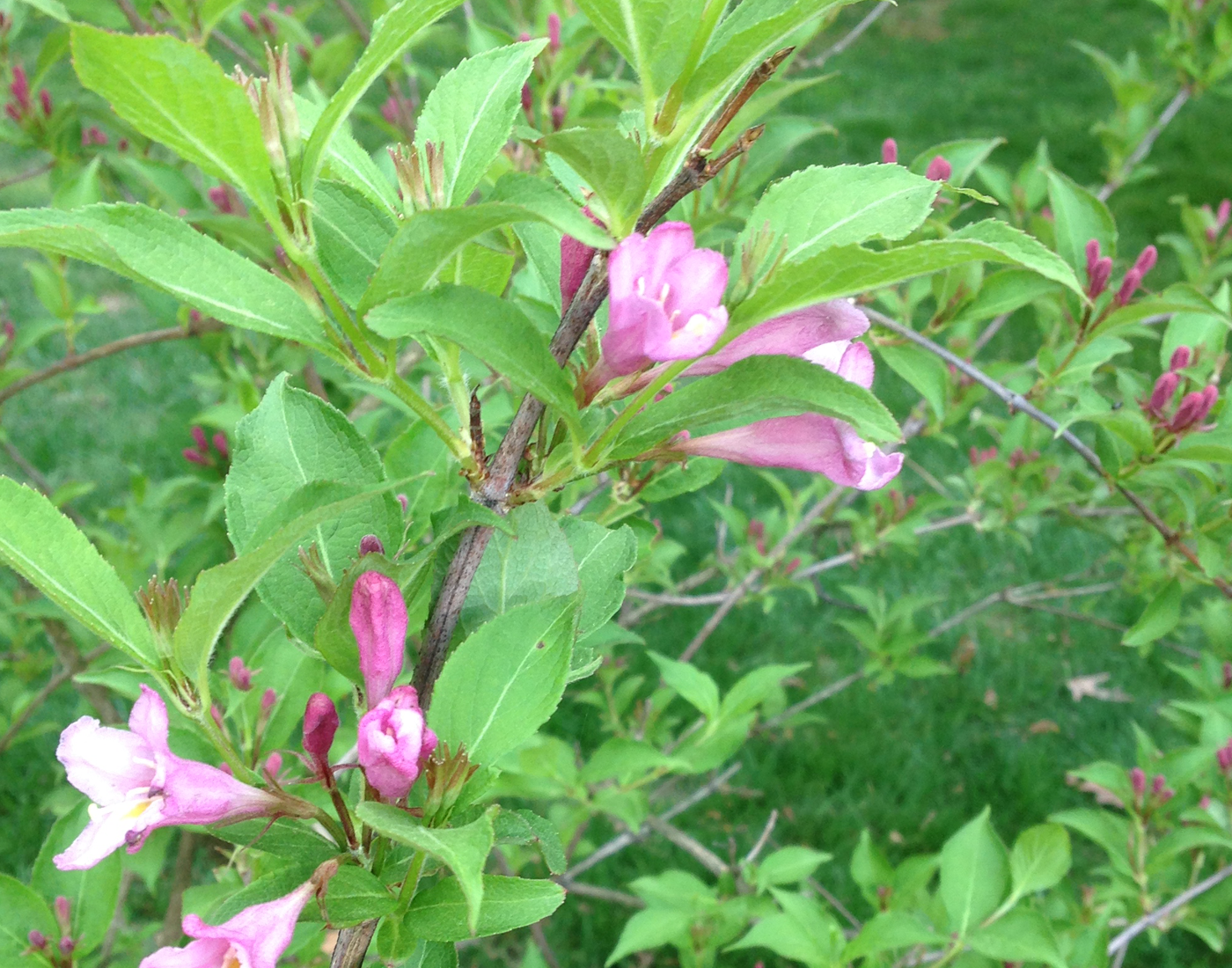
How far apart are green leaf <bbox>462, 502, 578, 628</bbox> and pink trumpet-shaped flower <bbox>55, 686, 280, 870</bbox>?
217 millimetres

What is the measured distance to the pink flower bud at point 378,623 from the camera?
0.75 meters

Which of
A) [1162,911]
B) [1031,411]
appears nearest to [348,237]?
[1031,411]

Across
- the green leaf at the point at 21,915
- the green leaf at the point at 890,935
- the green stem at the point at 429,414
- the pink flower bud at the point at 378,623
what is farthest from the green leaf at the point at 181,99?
the green leaf at the point at 890,935

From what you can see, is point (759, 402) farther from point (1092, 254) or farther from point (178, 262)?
point (1092, 254)

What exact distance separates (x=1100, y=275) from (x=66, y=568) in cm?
164

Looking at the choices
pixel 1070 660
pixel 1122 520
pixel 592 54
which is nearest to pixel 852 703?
pixel 1070 660

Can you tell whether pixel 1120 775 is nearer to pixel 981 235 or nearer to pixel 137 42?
pixel 981 235

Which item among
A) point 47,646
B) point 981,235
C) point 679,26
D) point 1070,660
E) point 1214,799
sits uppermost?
point 679,26

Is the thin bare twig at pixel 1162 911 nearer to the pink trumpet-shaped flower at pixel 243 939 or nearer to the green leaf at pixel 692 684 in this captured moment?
the green leaf at pixel 692 684

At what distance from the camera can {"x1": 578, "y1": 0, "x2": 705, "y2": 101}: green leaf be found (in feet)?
2.22

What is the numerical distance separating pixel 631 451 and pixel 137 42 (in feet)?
1.28

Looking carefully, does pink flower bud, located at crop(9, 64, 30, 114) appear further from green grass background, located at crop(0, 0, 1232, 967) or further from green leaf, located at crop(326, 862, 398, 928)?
green leaf, located at crop(326, 862, 398, 928)

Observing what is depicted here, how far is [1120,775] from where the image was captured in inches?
89.8

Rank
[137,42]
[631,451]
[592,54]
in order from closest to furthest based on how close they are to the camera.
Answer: [137,42] → [631,451] → [592,54]
